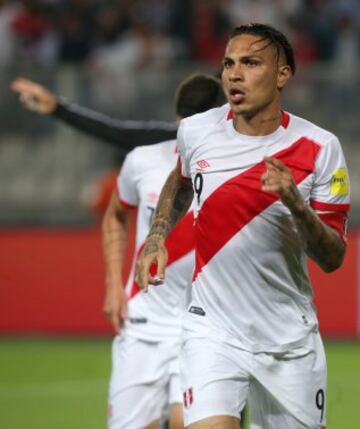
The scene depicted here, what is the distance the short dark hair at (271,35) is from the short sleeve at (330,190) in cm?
44

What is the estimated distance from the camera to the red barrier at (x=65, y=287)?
13648 mm

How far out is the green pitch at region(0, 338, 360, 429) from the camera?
10008mm

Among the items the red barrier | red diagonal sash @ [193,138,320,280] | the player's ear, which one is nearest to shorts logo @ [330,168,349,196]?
red diagonal sash @ [193,138,320,280]

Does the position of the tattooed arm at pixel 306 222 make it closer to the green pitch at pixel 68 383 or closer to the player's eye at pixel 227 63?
Answer: the player's eye at pixel 227 63

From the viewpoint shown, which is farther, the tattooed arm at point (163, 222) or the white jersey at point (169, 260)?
the white jersey at point (169, 260)

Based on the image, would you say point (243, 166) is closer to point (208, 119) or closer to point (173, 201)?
point (208, 119)

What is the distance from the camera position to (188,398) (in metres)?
5.67

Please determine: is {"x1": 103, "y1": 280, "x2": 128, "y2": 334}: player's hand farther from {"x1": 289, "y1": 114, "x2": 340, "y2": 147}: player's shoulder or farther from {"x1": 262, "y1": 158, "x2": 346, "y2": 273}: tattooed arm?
{"x1": 262, "y1": 158, "x2": 346, "y2": 273}: tattooed arm

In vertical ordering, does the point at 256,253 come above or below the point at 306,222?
below

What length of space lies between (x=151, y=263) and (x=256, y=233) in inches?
19.2

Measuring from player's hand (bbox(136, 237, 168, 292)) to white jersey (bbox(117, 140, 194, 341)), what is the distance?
52.5 inches

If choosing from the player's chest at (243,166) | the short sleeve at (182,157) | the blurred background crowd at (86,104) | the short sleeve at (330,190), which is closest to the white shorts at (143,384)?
the short sleeve at (182,157)

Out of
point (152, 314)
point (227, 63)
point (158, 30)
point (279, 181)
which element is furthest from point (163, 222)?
point (158, 30)

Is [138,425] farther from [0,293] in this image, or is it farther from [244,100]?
[0,293]
